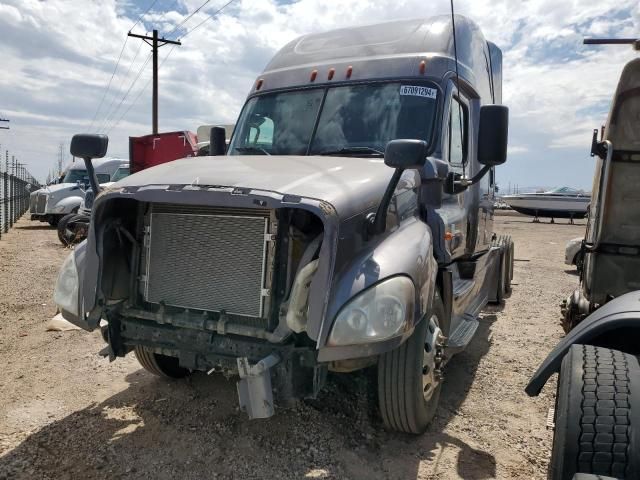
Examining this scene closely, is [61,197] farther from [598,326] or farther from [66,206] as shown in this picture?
[598,326]

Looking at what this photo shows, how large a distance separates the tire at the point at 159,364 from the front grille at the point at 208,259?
2.93ft

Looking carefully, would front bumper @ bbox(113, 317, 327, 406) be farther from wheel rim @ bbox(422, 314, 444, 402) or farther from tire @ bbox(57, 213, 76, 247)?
tire @ bbox(57, 213, 76, 247)

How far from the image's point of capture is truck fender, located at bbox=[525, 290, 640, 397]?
2283mm

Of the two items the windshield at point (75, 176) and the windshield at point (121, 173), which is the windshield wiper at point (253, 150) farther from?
the windshield at point (75, 176)

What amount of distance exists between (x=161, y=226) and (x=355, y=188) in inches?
50.6

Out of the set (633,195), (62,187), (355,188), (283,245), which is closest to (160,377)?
(283,245)

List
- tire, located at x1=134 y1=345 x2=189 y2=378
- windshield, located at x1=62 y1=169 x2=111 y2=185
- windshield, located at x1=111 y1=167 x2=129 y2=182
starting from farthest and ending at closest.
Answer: windshield, located at x1=62 y1=169 x2=111 y2=185
windshield, located at x1=111 y1=167 x2=129 y2=182
tire, located at x1=134 y1=345 x2=189 y2=378

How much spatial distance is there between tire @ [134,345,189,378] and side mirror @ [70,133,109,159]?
1.52 metres

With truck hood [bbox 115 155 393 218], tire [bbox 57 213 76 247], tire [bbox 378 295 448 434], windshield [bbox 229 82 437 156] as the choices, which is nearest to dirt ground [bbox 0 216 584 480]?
tire [bbox 378 295 448 434]

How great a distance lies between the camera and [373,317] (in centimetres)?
283

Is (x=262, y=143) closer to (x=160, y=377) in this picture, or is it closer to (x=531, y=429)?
(x=160, y=377)

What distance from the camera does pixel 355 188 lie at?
321 centimetres

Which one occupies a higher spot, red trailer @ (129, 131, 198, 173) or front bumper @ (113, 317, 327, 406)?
red trailer @ (129, 131, 198, 173)

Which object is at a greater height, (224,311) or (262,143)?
(262,143)
